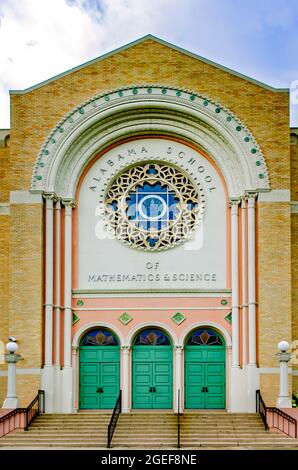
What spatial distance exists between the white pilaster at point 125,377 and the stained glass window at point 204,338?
197cm

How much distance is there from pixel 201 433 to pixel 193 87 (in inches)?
415

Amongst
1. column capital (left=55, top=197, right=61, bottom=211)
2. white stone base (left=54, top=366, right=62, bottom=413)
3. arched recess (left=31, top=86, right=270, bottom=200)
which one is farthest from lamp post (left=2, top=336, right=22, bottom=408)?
arched recess (left=31, top=86, right=270, bottom=200)

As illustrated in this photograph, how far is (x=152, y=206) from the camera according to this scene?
2850cm

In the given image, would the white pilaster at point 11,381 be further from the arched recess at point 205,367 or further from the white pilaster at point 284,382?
the white pilaster at point 284,382

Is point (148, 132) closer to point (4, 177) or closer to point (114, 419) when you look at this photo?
point (4, 177)

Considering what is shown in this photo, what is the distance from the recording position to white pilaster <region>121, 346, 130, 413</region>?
90.3 ft

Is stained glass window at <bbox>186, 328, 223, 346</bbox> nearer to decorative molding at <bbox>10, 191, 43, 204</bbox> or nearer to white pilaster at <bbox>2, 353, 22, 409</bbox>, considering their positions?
white pilaster at <bbox>2, 353, 22, 409</bbox>

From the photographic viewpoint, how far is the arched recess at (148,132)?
27594 millimetres

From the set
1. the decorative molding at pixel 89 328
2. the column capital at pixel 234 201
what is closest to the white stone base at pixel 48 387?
the decorative molding at pixel 89 328

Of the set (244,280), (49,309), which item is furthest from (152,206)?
(49,309)

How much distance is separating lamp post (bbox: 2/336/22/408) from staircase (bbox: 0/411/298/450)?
88 cm

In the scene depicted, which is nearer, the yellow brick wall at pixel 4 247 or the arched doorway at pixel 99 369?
the arched doorway at pixel 99 369

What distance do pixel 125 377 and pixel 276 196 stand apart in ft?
23.6

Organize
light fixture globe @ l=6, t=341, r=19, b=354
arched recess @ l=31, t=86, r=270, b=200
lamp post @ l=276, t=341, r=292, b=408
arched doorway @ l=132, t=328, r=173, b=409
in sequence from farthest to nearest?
arched doorway @ l=132, t=328, r=173, b=409 < arched recess @ l=31, t=86, r=270, b=200 < light fixture globe @ l=6, t=341, r=19, b=354 < lamp post @ l=276, t=341, r=292, b=408
